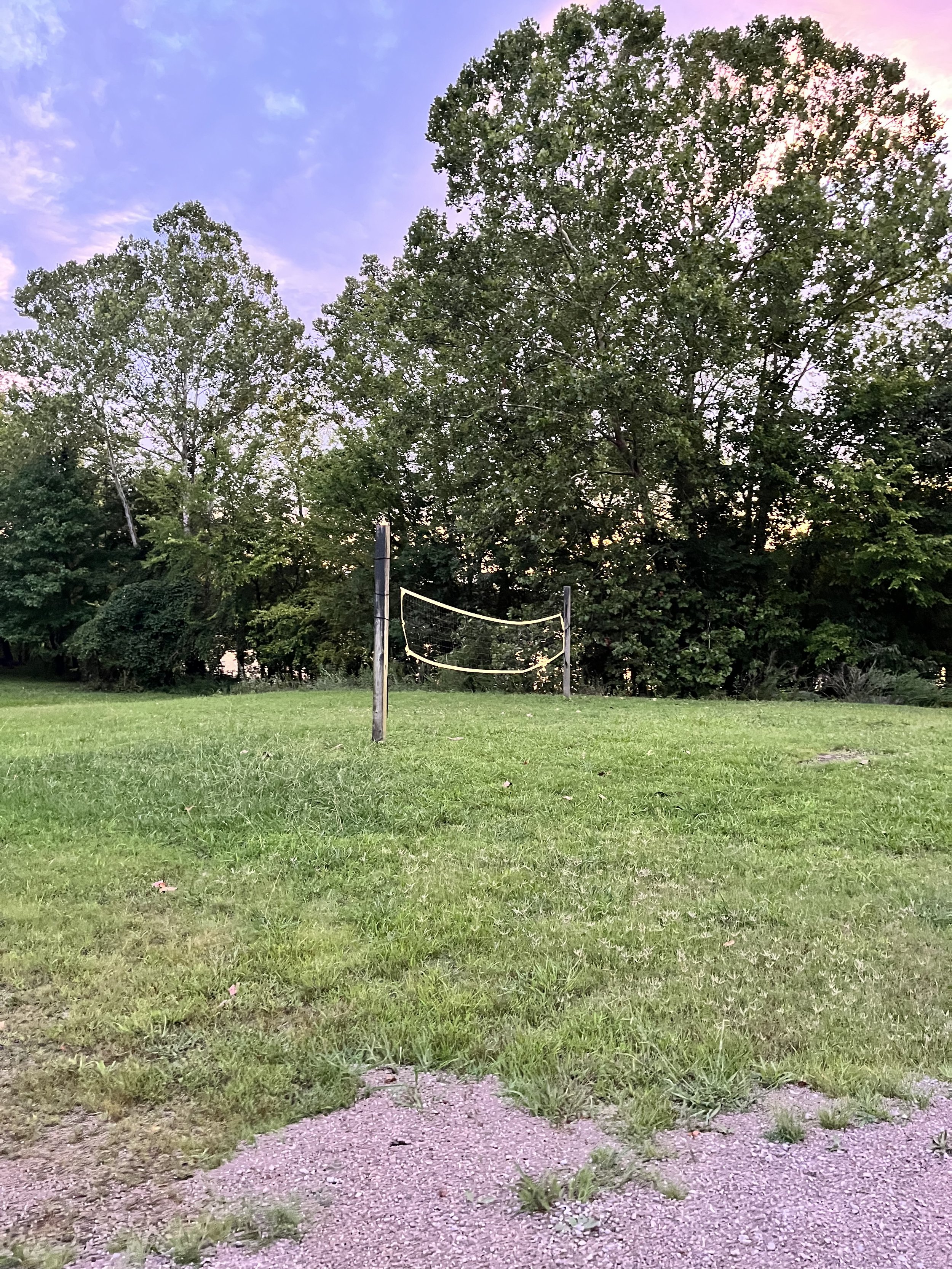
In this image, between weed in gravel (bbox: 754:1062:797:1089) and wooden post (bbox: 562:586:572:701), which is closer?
weed in gravel (bbox: 754:1062:797:1089)

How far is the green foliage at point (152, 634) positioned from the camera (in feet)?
66.8

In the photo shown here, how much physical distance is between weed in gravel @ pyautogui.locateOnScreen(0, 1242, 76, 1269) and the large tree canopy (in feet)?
39.6

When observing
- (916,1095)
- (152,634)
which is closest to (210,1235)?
(916,1095)

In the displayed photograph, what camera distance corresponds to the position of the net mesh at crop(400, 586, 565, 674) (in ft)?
44.3

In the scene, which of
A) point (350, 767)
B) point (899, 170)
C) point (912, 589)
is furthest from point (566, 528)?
point (350, 767)

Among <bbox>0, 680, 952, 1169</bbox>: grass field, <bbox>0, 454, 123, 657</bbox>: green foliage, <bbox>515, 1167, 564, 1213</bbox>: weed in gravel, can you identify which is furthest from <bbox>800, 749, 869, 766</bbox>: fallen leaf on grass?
<bbox>0, 454, 123, 657</bbox>: green foliage

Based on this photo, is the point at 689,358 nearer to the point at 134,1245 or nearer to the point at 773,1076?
the point at 773,1076

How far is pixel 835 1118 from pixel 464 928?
1519mm

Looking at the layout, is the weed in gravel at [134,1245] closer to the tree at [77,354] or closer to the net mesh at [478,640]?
the net mesh at [478,640]

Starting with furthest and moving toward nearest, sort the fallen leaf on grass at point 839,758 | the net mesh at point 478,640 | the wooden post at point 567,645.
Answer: the net mesh at point 478,640 → the wooden post at point 567,645 → the fallen leaf on grass at point 839,758

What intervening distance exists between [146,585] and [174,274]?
9913mm

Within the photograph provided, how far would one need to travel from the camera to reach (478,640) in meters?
14.5

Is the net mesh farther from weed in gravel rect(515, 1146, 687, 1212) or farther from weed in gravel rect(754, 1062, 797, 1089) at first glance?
weed in gravel rect(515, 1146, 687, 1212)

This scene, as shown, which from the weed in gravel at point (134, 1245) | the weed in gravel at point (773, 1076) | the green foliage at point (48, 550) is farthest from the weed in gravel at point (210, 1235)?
the green foliage at point (48, 550)
